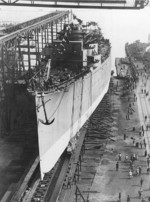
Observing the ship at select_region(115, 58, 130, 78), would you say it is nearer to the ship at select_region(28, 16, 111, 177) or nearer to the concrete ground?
the concrete ground

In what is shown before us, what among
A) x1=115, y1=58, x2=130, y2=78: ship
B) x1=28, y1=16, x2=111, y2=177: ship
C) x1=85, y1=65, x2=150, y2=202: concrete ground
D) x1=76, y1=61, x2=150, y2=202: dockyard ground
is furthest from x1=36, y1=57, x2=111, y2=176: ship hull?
x1=115, y1=58, x2=130, y2=78: ship

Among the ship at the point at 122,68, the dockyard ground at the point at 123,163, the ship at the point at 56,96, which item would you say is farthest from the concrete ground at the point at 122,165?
the ship at the point at 122,68

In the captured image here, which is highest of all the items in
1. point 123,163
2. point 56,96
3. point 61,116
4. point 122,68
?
point 56,96

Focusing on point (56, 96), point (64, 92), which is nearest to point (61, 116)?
point (64, 92)

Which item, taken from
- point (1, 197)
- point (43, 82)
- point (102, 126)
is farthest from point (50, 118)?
point (102, 126)

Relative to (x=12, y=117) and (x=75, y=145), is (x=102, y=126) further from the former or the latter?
(x=12, y=117)

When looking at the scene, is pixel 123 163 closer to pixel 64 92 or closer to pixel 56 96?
pixel 64 92

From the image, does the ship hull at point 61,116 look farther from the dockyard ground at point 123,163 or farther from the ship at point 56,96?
the dockyard ground at point 123,163
